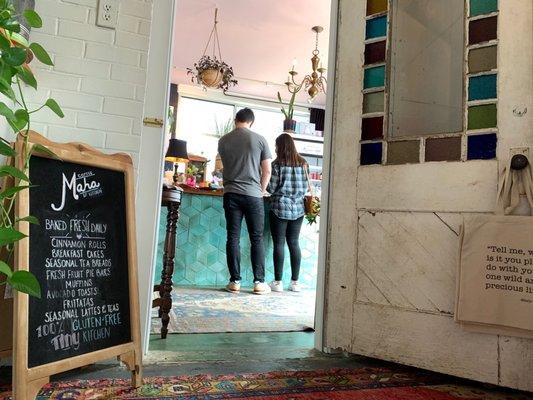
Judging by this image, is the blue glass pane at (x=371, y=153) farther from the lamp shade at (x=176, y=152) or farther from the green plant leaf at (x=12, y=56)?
the lamp shade at (x=176, y=152)

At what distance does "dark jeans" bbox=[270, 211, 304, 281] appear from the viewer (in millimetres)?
3922

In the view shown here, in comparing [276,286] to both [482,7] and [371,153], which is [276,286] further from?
[482,7]

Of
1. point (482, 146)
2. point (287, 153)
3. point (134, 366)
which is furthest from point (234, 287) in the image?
point (482, 146)

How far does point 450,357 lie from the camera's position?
1.73 m

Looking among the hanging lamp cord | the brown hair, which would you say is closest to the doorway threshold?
the brown hair

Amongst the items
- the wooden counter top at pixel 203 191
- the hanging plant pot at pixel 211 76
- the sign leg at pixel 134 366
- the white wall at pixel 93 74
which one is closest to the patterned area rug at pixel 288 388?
the sign leg at pixel 134 366

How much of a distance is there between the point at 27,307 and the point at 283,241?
284 cm

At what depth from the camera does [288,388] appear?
5.17 ft

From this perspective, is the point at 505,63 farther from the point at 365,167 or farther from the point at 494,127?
the point at 365,167

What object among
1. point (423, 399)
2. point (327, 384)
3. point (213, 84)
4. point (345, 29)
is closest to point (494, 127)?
point (345, 29)

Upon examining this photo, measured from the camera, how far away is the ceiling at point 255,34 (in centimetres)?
465

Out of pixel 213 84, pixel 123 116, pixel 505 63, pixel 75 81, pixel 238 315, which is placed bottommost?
pixel 238 315

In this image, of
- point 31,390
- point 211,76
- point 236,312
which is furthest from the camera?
point 211,76

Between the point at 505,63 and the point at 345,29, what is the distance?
81 centimetres
